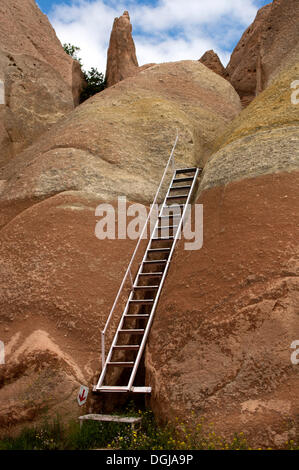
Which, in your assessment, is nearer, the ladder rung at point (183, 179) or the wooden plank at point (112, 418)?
the wooden plank at point (112, 418)

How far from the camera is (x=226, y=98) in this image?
705 inches

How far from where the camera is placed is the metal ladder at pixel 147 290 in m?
7.82

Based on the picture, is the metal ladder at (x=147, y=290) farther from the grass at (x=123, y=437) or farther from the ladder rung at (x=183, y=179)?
the grass at (x=123, y=437)

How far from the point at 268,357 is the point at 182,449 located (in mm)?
1583

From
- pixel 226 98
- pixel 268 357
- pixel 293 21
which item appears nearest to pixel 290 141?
pixel 268 357

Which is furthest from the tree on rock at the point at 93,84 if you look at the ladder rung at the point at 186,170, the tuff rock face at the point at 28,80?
the ladder rung at the point at 186,170

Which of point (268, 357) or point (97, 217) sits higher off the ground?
point (97, 217)

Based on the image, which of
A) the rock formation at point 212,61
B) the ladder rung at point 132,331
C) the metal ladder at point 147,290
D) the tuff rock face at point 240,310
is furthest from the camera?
the rock formation at point 212,61

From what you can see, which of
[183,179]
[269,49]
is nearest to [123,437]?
[183,179]

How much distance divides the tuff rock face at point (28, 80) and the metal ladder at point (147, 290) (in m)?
8.13

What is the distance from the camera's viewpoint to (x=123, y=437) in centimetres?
666

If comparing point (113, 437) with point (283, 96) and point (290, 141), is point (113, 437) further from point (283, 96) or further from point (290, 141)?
point (283, 96)

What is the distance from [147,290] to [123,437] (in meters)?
3.02

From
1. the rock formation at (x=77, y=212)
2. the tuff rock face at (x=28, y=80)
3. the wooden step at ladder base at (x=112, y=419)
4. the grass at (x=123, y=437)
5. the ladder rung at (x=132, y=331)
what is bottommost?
the grass at (x=123, y=437)
